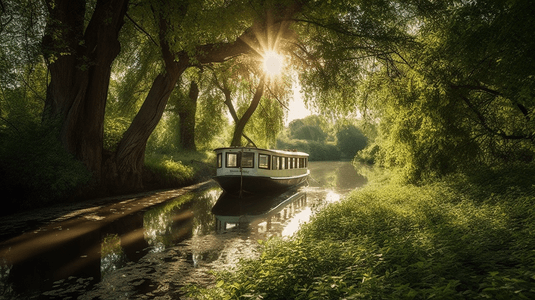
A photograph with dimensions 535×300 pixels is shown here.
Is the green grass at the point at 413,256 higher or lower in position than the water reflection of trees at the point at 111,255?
higher

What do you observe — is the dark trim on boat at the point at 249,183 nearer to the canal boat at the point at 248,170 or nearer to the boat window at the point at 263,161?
the canal boat at the point at 248,170

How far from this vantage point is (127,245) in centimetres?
828

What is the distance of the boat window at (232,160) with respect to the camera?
1773cm

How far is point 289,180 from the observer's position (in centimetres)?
2108

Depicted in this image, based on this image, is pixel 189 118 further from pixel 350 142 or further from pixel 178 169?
pixel 350 142

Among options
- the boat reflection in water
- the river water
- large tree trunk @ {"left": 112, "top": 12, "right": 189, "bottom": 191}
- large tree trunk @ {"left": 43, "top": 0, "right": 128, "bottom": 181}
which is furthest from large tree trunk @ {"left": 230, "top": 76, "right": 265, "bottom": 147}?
large tree trunk @ {"left": 43, "top": 0, "right": 128, "bottom": 181}

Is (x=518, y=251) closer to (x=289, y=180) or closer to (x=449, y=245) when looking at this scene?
(x=449, y=245)

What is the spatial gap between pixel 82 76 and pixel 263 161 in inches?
377

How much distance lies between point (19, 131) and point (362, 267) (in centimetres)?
1245

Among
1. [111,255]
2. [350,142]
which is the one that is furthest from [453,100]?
[350,142]

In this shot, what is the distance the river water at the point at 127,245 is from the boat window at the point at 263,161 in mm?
3415

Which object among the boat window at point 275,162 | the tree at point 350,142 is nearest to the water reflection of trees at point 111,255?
the boat window at point 275,162

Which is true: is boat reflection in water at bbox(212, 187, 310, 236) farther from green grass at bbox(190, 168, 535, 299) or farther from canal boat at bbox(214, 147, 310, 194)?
green grass at bbox(190, 168, 535, 299)

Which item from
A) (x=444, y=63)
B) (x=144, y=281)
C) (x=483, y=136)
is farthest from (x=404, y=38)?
(x=144, y=281)
